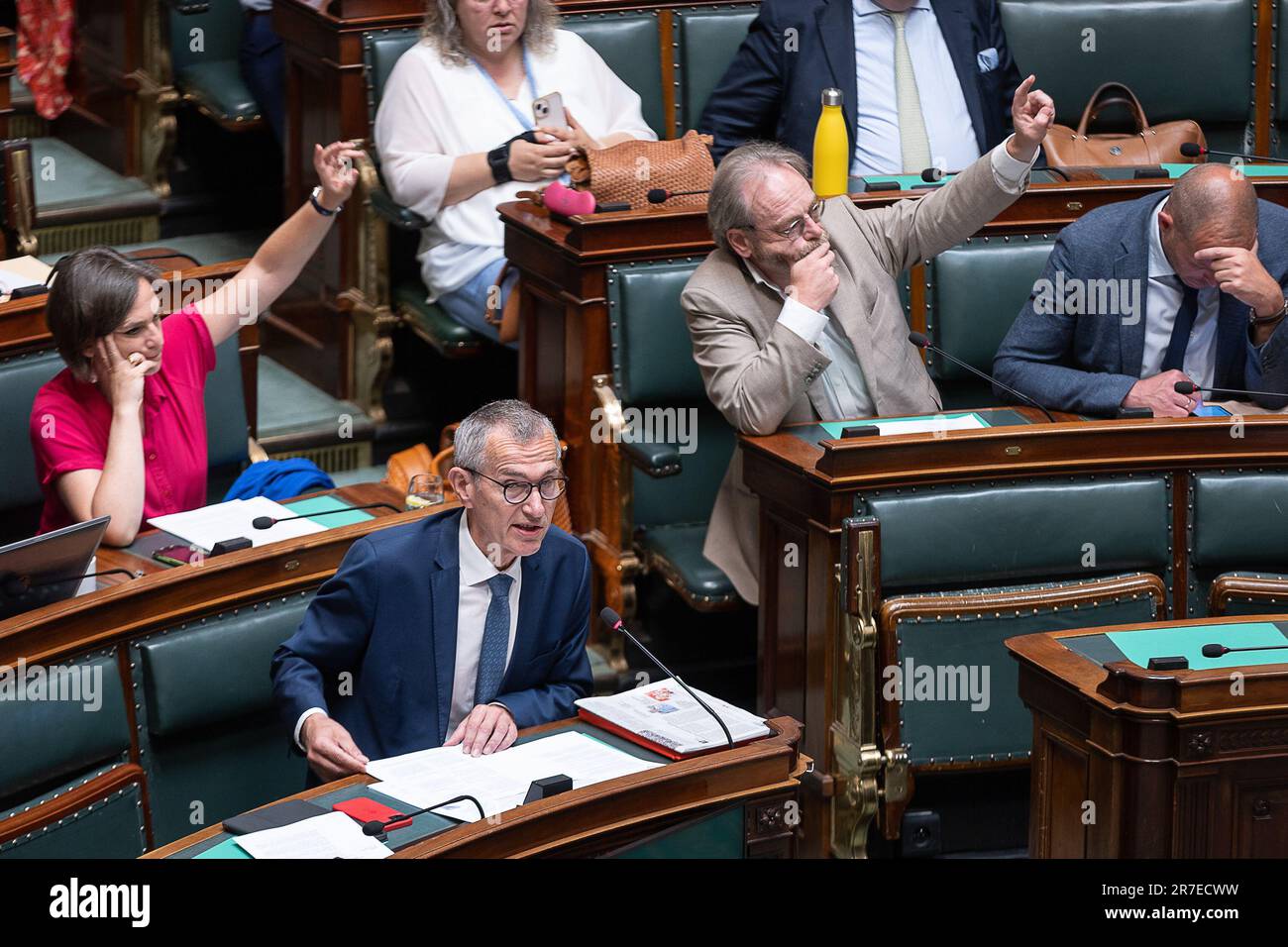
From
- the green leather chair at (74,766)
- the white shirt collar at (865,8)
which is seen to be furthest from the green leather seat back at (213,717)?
the white shirt collar at (865,8)

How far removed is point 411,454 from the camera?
11.4ft

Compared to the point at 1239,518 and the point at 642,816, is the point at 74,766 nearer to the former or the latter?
the point at 642,816

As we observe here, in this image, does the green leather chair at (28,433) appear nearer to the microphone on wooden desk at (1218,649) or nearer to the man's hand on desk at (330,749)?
the man's hand on desk at (330,749)

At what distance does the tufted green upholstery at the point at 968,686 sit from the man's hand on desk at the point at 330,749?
88cm

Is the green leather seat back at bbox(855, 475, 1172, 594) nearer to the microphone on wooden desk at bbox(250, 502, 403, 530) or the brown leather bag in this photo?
the microphone on wooden desk at bbox(250, 502, 403, 530)

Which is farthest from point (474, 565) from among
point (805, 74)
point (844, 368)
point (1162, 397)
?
point (805, 74)

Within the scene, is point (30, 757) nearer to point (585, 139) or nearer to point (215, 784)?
point (215, 784)

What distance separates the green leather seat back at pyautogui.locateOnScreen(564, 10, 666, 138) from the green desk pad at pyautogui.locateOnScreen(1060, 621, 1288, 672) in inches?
78.5

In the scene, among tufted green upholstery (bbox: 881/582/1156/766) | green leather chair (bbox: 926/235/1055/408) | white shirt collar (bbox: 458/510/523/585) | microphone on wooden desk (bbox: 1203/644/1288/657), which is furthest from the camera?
green leather chair (bbox: 926/235/1055/408)

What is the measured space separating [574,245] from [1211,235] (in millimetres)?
1034

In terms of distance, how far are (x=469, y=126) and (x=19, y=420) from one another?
1.14m

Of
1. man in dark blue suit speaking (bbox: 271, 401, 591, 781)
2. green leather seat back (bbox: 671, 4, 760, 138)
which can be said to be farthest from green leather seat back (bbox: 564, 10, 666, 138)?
man in dark blue suit speaking (bbox: 271, 401, 591, 781)

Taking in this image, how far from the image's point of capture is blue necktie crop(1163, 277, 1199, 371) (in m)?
3.19

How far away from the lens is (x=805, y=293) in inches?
120
